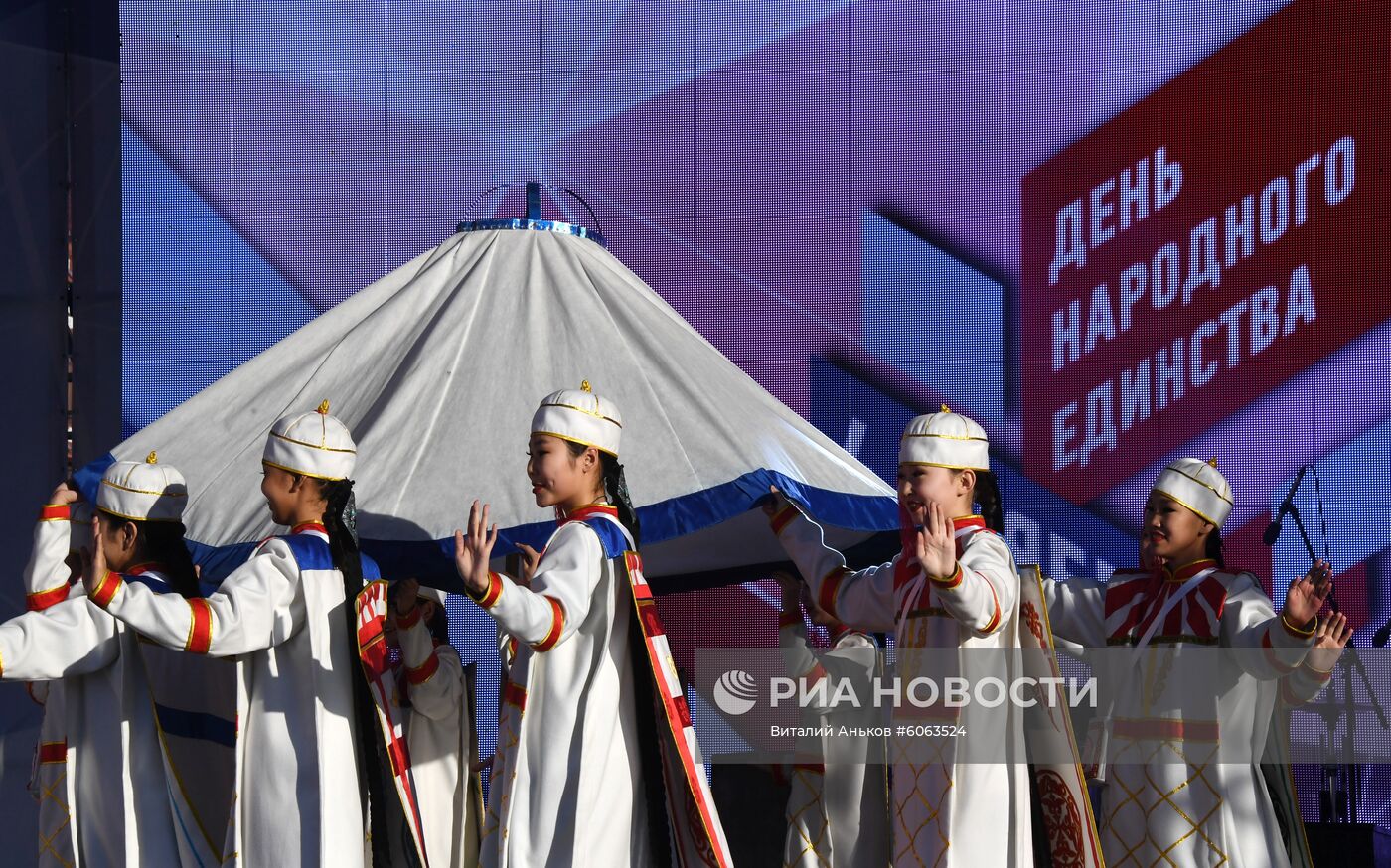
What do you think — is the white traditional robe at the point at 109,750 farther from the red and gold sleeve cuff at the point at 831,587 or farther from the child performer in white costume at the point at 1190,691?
the child performer in white costume at the point at 1190,691

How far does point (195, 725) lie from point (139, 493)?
0.59 meters

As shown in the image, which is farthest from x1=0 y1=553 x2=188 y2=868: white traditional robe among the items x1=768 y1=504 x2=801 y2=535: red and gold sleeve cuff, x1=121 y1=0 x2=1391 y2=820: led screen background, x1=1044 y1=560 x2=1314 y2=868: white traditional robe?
x1=121 y1=0 x2=1391 y2=820: led screen background

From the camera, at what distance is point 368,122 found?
24.3 ft

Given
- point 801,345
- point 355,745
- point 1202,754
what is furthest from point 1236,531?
point 355,745

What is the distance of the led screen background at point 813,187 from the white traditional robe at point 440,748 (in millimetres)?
2464

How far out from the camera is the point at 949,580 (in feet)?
12.4

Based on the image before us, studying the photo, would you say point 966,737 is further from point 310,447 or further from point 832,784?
point 310,447

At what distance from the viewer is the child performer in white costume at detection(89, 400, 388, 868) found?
3.97 meters

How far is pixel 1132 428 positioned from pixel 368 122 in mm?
3251

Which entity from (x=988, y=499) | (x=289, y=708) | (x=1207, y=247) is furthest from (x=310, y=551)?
(x=1207, y=247)

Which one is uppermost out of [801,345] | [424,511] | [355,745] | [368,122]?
[368,122]

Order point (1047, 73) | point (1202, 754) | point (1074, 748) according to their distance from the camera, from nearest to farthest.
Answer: point (1074, 748), point (1202, 754), point (1047, 73)

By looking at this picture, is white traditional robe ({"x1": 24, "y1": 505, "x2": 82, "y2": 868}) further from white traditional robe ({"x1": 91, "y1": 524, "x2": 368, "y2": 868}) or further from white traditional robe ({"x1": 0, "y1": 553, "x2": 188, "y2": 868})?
white traditional robe ({"x1": 91, "y1": 524, "x2": 368, "y2": 868})

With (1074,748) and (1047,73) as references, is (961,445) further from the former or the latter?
(1047,73)
